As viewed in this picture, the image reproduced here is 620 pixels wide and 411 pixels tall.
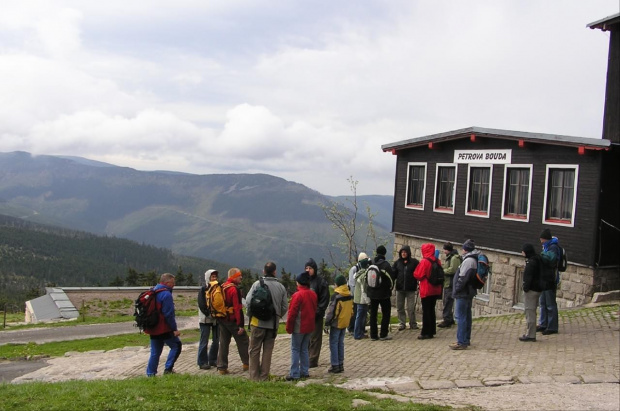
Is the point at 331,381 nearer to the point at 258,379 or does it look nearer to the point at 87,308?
the point at 258,379

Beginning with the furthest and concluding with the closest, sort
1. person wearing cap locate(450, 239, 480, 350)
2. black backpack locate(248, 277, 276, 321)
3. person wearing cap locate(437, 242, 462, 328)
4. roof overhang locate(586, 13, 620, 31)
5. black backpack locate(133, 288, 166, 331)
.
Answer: roof overhang locate(586, 13, 620, 31)
person wearing cap locate(437, 242, 462, 328)
person wearing cap locate(450, 239, 480, 350)
black backpack locate(133, 288, 166, 331)
black backpack locate(248, 277, 276, 321)

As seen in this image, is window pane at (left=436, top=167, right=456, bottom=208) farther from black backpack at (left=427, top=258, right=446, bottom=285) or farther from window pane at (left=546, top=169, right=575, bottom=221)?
black backpack at (left=427, top=258, right=446, bottom=285)

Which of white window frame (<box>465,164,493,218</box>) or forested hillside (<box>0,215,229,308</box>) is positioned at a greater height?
white window frame (<box>465,164,493,218</box>)

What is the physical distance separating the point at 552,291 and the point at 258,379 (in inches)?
272

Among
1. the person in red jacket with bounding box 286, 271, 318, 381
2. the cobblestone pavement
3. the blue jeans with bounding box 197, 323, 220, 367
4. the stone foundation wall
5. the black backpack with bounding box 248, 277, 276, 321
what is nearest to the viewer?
the cobblestone pavement

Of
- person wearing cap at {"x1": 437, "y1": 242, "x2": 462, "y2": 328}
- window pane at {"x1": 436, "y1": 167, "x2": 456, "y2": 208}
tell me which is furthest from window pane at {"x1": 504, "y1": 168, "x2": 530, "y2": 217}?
person wearing cap at {"x1": 437, "y1": 242, "x2": 462, "y2": 328}

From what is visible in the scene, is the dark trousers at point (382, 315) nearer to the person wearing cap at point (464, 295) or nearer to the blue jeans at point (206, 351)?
the person wearing cap at point (464, 295)

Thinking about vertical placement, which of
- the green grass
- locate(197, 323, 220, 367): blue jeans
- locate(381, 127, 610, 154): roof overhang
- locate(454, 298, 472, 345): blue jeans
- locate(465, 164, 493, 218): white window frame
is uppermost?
locate(381, 127, 610, 154): roof overhang

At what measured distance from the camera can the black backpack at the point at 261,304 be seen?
10.5m

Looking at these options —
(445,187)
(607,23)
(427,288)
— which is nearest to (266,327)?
(427,288)

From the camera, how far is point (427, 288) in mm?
14047

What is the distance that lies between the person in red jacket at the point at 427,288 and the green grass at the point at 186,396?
16.3ft

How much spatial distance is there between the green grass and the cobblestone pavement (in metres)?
0.96

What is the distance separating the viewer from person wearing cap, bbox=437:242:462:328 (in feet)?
51.1
